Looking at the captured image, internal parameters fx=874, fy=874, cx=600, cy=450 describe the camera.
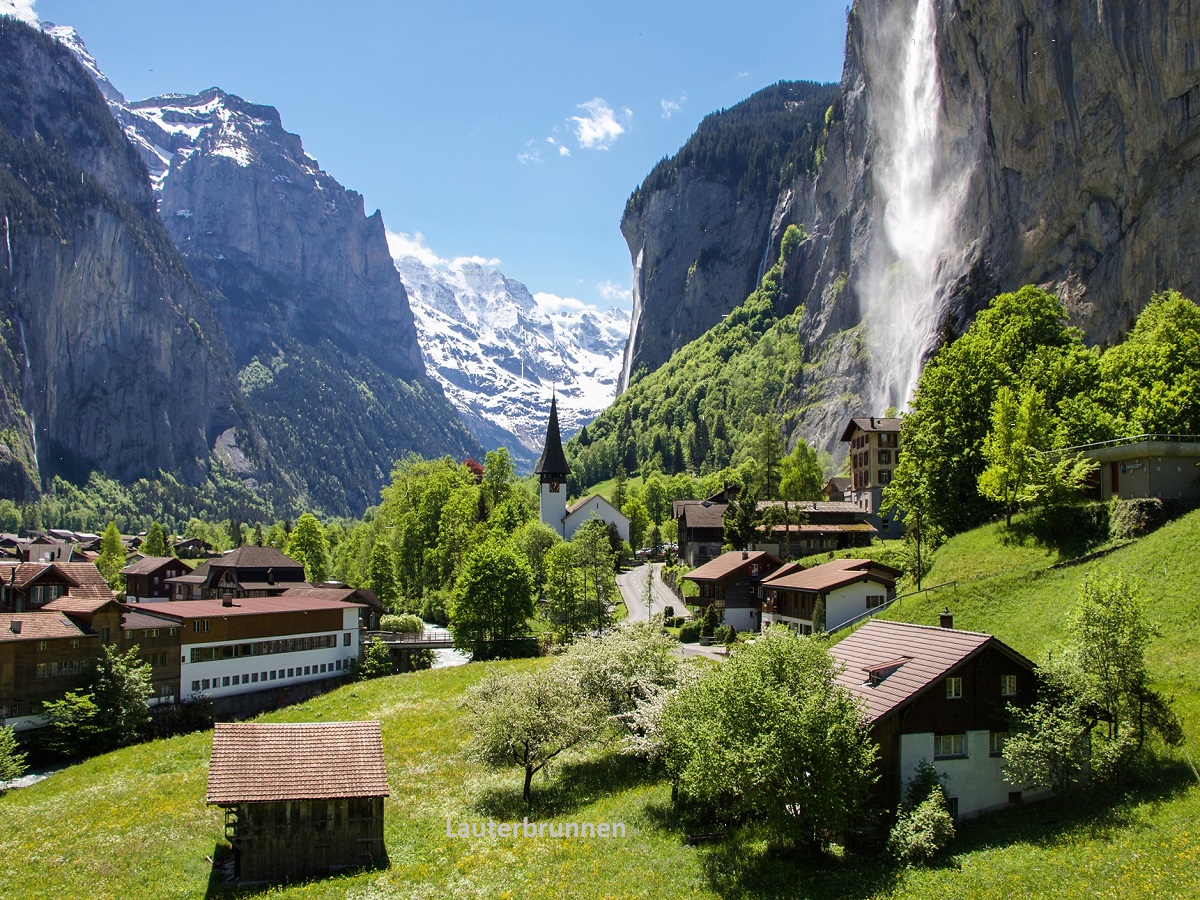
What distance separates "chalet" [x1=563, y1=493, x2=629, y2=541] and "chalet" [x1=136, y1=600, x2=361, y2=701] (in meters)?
46.0

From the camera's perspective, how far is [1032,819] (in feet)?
83.7

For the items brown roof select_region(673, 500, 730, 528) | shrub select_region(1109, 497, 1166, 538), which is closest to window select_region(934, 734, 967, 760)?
shrub select_region(1109, 497, 1166, 538)

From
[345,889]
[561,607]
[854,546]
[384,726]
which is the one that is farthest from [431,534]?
[345,889]

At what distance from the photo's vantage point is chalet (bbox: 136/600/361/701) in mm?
57500

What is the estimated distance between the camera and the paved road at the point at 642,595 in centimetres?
7794

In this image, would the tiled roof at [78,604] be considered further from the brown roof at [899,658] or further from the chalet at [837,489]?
the chalet at [837,489]

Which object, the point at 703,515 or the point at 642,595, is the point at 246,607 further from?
the point at 703,515

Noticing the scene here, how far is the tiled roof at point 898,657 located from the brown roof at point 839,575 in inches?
736

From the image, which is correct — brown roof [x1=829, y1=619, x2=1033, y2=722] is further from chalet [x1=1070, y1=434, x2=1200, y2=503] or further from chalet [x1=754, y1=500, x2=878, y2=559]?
chalet [x1=754, y1=500, x2=878, y2=559]

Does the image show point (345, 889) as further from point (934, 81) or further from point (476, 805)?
point (934, 81)

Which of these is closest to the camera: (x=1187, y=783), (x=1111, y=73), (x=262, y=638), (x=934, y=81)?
(x=1187, y=783)

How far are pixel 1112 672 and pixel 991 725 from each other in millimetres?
3897

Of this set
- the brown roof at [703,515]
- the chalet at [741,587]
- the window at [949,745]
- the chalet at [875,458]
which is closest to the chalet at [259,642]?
the chalet at [741,587]

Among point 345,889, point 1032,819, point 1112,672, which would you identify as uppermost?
point 1112,672
